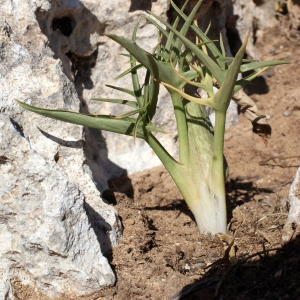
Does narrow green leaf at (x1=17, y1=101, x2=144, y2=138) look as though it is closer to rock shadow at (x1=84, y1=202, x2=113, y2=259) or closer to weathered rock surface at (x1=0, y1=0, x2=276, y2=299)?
weathered rock surface at (x1=0, y1=0, x2=276, y2=299)

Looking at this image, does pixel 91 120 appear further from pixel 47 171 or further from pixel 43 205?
pixel 43 205

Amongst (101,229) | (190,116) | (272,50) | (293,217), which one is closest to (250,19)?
(272,50)

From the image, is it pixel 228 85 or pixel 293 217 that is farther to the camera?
pixel 293 217

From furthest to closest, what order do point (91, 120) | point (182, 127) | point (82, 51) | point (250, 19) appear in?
point (250, 19) < point (82, 51) < point (182, 127) < point (91, 120)

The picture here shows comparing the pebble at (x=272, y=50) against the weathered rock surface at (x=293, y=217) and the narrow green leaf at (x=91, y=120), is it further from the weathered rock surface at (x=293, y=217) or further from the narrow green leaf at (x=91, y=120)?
the narrow green leaf at (x=91, y=120)

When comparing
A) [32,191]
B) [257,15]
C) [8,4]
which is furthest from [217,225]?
[257,15]

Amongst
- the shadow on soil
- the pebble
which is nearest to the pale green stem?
the shadow on soil

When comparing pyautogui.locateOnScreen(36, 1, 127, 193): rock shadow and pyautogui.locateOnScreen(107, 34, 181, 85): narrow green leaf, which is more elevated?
pyautogui.locateOnScreen(36, 1, 127, 193): rock shadow

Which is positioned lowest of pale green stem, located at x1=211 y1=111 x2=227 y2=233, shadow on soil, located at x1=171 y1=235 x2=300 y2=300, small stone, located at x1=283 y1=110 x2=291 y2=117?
shadow on soil, located at x1=171 y1=235 x2=300 y2=300
